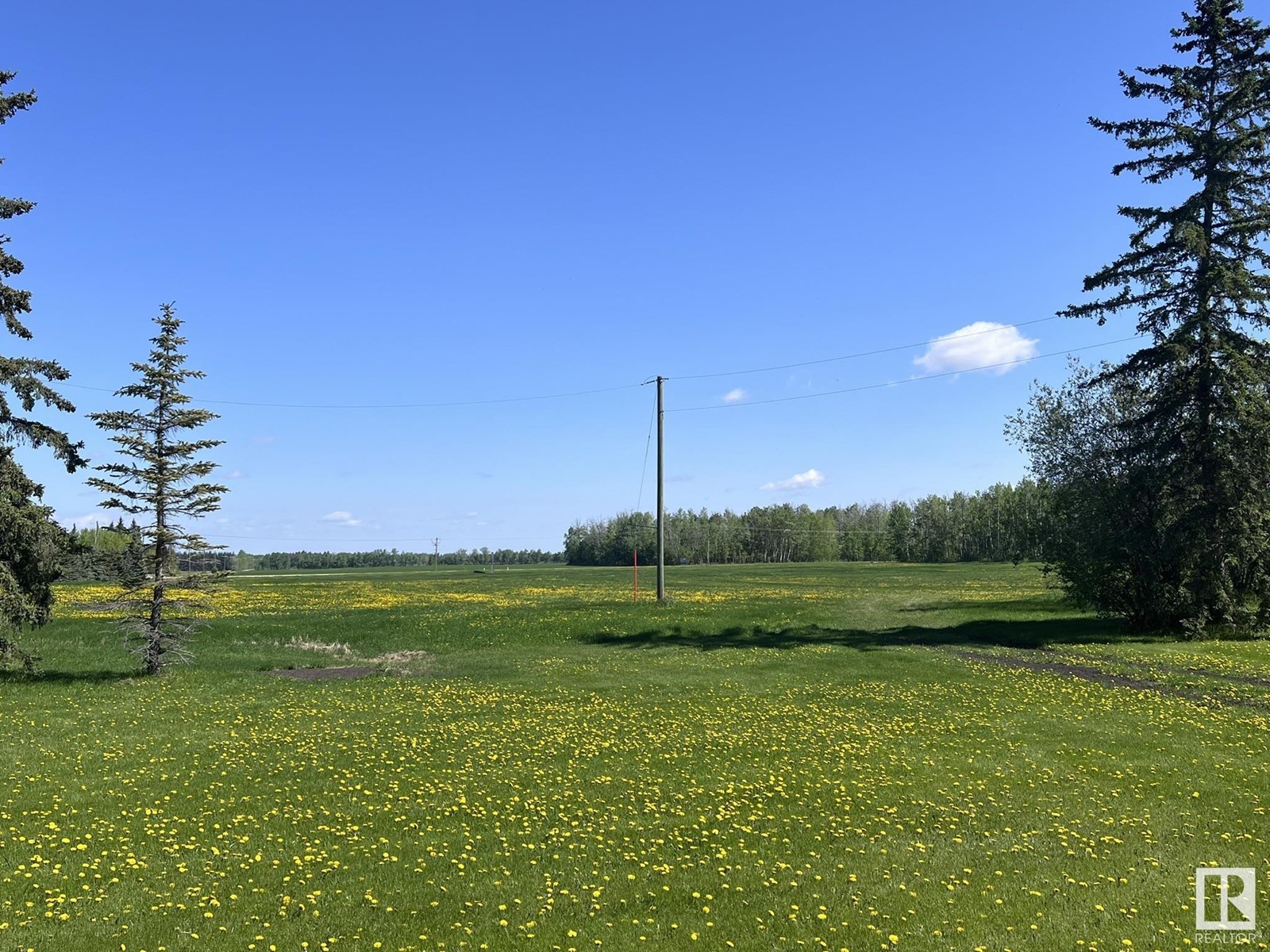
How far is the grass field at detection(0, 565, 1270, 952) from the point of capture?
931 centimetres

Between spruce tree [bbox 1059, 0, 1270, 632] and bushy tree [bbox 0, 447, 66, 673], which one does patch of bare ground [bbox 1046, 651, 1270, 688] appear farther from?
bushy tree [bbox 0, 447, 66, 673]

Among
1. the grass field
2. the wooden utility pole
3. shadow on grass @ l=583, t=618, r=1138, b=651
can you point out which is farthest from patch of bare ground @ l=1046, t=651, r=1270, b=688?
the wooden utility pole

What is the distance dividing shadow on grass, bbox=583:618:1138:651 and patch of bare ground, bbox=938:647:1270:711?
12.0 feet

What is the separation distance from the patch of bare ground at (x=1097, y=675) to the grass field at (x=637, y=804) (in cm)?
20

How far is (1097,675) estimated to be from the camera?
27406mm

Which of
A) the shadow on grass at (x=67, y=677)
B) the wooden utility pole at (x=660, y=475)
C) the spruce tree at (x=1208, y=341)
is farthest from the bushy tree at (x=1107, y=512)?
the shadow on grass at (x=67, y=677)

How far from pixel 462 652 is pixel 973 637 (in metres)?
23.7

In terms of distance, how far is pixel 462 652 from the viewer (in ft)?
119

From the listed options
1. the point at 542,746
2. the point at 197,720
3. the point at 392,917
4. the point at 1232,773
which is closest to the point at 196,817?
the point at 392,917

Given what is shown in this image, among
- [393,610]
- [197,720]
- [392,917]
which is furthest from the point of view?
[393,610]

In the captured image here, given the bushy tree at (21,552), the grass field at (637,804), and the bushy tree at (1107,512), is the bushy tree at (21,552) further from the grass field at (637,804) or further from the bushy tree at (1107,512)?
the bushy tree at (1107,512)

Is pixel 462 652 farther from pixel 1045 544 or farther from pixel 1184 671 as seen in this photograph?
pixel 1045 544

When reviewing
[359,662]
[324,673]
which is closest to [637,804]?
[324,673]

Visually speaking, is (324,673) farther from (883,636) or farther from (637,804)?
(883,636)
